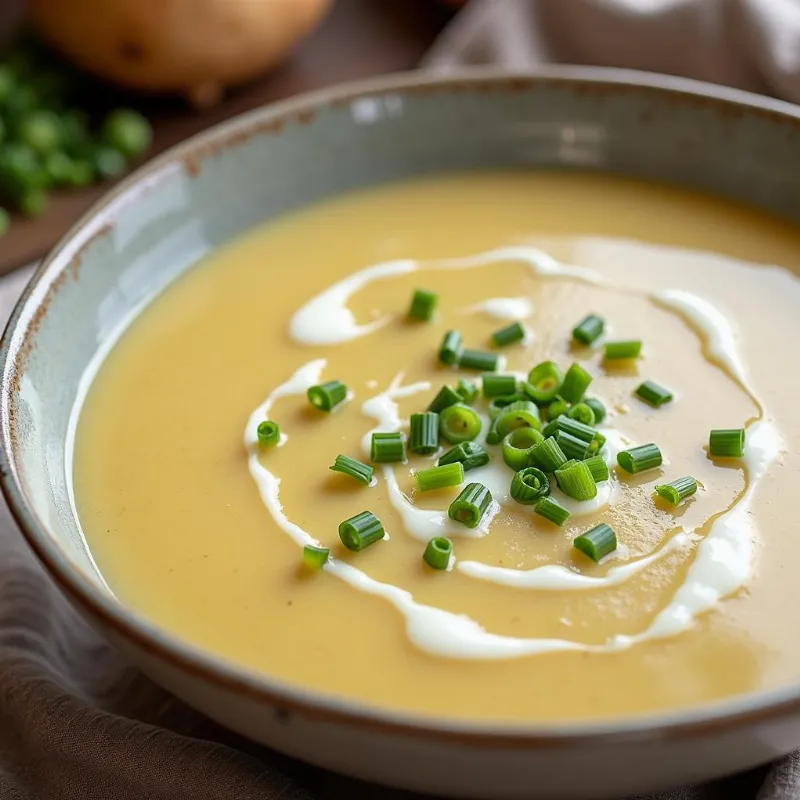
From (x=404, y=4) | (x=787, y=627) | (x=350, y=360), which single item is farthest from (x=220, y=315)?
(x=404, y=4)

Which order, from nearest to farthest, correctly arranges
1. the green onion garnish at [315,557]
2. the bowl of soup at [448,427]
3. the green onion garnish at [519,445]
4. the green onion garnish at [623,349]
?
the bowl of soup at [448,427]
the green onion garnish at [315,557]
the green onion garnish at [519,445]
the green onion garnish at [623,349]

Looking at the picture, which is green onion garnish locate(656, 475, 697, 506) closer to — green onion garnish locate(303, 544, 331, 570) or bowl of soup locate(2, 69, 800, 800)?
bowl of soup locate(2, 69, 800, 800)

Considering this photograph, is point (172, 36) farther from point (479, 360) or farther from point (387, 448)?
point (387, 448)

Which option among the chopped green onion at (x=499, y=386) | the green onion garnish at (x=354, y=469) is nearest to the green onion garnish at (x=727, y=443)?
the chopped green onion at (x=499, y=386)

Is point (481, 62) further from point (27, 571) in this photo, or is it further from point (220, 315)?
point (27, 571)

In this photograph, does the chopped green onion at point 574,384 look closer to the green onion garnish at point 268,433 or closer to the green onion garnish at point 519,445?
the green onion garnish at point 519,445

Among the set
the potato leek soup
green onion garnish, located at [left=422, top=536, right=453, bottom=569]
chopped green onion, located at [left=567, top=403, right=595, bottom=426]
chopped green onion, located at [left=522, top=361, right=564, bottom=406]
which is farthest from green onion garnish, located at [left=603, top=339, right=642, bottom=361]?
green onion garnish, located at [left=422, top=536, right=453, bottom=569]
